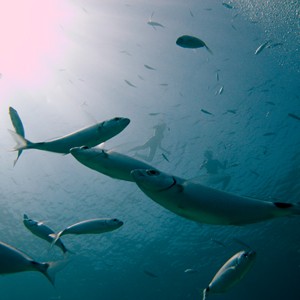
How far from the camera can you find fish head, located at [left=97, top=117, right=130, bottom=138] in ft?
9.66

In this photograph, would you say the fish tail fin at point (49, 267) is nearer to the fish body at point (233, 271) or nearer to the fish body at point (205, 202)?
the fish body at point (205, 202)

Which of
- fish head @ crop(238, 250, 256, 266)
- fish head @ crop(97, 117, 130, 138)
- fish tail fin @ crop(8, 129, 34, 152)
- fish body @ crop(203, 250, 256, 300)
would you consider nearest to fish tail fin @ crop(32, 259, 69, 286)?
fish tail fin @ crop(8, 129, 34, 152)

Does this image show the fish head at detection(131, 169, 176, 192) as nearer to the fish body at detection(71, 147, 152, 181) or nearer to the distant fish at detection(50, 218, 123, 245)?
the fish body at detection(71, 147, 152, 181)

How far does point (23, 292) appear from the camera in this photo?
38562 mm

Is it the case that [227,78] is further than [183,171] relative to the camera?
No

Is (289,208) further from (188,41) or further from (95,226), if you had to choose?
(188,41)

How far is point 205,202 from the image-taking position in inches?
74.8

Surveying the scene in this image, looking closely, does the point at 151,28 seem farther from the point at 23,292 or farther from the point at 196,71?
the point at 23,292

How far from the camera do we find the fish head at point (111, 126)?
2943mm

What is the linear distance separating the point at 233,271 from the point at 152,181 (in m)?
3.08

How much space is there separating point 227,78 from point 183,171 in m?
7.84

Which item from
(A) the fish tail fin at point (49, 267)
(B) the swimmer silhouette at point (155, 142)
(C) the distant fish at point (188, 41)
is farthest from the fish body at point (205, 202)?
(B) the swimmer silhouette at point (155, 142)

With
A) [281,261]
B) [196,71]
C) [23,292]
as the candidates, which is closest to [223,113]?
[196,71]

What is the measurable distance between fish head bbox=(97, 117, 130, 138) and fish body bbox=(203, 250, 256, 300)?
2.83 metres
